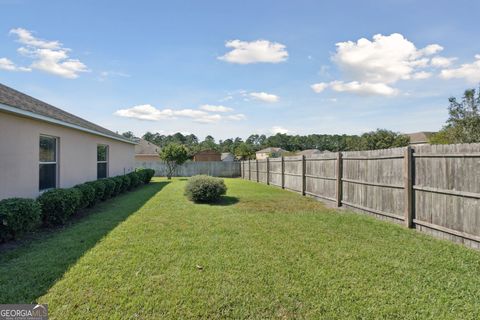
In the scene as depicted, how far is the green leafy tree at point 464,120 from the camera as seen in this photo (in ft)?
64.8

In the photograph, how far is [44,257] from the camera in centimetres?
425

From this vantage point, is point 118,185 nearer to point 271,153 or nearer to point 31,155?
point 31,155

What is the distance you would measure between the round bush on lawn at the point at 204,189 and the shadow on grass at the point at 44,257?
3102 millimetres

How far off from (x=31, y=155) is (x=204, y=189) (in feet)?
16.7

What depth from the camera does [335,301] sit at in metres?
2.96

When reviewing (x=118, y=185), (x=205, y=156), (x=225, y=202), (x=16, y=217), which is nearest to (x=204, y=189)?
(x=225, y=202)

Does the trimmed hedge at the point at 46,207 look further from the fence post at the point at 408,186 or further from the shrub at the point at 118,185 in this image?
the fence post at the point at 408,186

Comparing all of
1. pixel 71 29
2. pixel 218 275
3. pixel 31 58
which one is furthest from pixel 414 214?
pixel 31 58

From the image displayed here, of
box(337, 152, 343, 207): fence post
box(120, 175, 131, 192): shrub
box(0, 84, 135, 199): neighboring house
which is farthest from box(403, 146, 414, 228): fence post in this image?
box(120, 175, 131, 192): shrub

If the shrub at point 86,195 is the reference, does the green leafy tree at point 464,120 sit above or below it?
above

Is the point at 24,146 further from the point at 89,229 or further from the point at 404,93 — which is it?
the point at 404,93

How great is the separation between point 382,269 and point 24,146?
7924mm

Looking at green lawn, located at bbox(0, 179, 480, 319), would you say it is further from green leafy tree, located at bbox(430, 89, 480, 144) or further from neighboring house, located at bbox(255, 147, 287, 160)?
neighboring house, located at bbox(255, 147, 287, 160)

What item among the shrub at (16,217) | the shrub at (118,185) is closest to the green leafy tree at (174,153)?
the shrub at (118,185)
